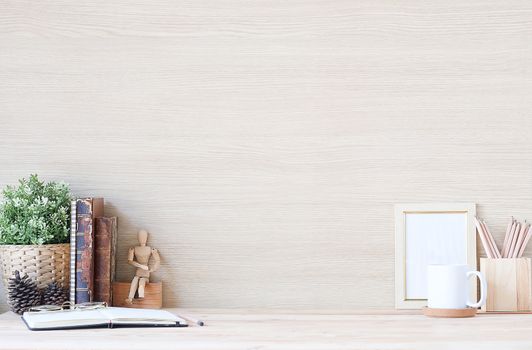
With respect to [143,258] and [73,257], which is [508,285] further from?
[73,257]

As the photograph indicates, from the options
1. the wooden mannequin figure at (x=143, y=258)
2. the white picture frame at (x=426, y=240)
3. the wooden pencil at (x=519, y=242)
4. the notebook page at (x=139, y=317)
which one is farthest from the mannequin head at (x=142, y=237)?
the wooden pencil at (x=519, y=242)

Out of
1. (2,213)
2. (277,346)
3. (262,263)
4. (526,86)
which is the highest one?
(526,86)

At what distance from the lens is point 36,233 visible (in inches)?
58.9

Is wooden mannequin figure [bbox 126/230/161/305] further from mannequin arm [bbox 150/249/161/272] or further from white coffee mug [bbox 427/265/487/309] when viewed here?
white coffee mug [bbox 427/265/487/309]

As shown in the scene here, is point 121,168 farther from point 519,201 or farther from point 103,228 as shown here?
point 519,201

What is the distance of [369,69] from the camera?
1.59m

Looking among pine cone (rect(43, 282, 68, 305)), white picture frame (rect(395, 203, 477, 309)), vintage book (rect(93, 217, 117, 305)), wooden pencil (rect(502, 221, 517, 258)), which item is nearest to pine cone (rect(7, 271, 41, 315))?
pine cone (rect(43, 282, 68, 305))

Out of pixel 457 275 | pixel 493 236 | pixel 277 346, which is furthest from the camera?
pixel 493 236

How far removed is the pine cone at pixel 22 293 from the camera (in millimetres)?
1449

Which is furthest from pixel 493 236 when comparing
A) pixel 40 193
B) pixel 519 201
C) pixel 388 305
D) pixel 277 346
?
pixel 40 193

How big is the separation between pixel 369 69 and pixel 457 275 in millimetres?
490

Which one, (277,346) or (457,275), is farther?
(457,275)

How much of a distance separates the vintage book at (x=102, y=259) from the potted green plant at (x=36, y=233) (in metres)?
0.07

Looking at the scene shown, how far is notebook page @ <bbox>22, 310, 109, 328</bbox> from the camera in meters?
1.26
